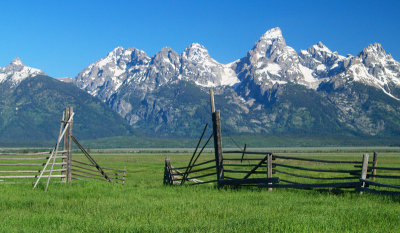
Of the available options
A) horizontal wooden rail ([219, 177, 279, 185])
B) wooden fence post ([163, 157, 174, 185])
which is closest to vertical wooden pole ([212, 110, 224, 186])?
horizontal wooden rail ([219, 177, 279, 185])

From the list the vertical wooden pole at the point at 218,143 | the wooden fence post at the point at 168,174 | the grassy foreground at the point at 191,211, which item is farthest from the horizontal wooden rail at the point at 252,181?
the wooden fence post at the point at 168,174

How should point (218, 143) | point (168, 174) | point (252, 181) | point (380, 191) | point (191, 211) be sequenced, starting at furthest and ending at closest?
point (168, 174) → point (218, 143) → point (252, 181) → point (380, 191) → point (191, 211)

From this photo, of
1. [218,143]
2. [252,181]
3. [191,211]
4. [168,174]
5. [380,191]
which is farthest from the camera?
[168,174]

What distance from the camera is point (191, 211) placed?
12.9 metres

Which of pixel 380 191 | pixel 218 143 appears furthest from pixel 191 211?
pixel 218 143

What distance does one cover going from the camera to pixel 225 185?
67.7 ft

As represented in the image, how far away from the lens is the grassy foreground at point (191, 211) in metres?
10.4

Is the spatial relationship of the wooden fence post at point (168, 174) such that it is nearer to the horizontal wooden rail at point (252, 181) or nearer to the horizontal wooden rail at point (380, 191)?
the horizontal wooden rail at point (252, 181)

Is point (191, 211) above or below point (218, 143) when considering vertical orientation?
below

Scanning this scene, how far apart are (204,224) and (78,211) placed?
4504mm

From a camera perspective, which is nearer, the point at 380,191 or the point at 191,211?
Result: the point at 191,211

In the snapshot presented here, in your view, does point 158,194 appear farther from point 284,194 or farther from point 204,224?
point 204,224

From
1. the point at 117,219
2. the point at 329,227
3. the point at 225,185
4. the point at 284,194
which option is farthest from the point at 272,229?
the point at 225,185

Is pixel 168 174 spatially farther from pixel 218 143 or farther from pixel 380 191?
pixel 380 191
